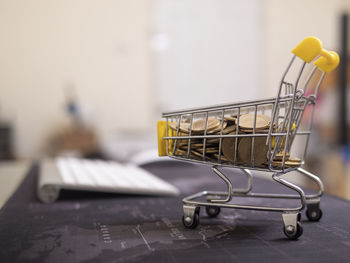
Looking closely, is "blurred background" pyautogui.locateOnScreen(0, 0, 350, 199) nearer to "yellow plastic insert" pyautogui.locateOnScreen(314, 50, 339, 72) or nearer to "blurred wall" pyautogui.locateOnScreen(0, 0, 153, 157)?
"blurred wall" pyautogui.locateOnScreen(0, 0, 153, 157)

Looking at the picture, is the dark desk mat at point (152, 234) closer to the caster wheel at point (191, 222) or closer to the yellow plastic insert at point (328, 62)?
the caster wheel at point (191, 222)

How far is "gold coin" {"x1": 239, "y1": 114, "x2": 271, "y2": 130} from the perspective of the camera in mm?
758

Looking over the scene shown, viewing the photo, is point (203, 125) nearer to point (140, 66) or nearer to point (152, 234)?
point (152, 234)

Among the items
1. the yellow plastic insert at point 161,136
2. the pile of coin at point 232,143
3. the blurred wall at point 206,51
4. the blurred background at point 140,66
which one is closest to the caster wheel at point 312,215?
the pile of coin at point 232,143

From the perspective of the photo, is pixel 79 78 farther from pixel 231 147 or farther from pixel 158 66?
pixel 231 147

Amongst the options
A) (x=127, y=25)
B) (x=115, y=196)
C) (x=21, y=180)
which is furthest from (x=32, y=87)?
(x=115, y=196)

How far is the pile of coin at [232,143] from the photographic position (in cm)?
75

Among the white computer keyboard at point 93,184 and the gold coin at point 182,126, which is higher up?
the gold coin at point 182,126

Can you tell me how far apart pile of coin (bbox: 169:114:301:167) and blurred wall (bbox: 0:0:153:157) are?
3.11 metres

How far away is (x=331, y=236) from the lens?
2.30ft

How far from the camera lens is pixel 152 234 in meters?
0.73

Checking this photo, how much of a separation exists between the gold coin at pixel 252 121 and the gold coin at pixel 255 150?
0.08 feet

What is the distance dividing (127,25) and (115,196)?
333 centimetres

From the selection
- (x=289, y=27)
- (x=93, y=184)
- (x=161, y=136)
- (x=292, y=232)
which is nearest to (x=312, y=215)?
(x=292, y=232)
